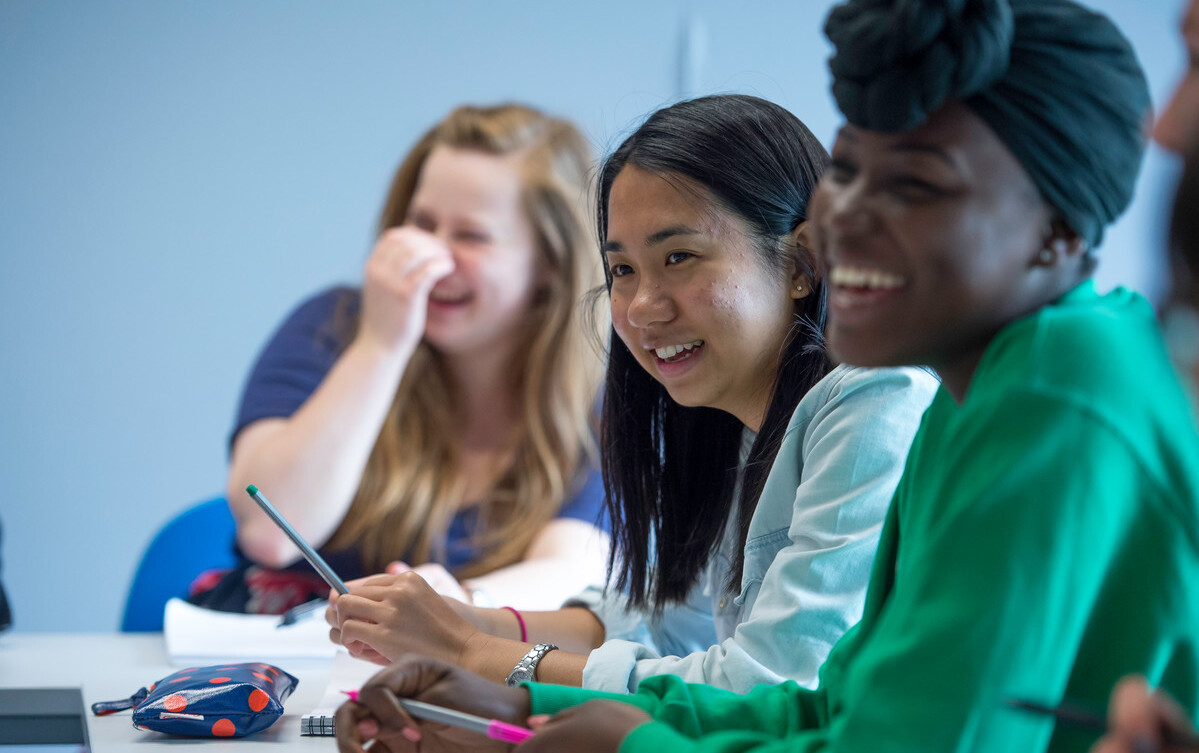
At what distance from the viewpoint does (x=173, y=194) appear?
293cm

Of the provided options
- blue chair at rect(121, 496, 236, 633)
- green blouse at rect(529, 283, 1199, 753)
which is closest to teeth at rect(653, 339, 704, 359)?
green blouse at rect(529, 283, 1199, 753)

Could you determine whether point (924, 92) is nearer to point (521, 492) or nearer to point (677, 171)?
point (677, 171)

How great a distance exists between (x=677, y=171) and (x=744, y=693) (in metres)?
0.49

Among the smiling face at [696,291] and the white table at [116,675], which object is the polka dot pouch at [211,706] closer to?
the white table at [116,675]

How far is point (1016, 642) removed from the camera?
→ 523mm

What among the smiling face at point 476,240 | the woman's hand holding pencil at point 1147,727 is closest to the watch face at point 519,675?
the woman's hand holding pencil at point 1147,727

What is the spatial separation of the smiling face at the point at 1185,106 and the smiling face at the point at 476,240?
4.67 feet

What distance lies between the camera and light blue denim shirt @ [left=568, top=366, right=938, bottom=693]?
891 mm

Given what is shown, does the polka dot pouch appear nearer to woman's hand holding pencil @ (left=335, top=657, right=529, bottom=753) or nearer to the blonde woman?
woman's hand holding pencil @ (left=335, top=657, right=529, bottom=753)

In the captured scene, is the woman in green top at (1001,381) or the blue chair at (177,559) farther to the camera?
the blue chair at (177,559)

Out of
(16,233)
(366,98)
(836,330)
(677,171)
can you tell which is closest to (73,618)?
(16,233)

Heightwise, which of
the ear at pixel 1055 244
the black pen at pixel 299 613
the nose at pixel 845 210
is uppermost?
the nose at pixel 845 210

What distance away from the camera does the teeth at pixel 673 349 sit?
1.09 metres

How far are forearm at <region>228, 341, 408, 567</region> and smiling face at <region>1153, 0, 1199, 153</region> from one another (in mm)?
1445
